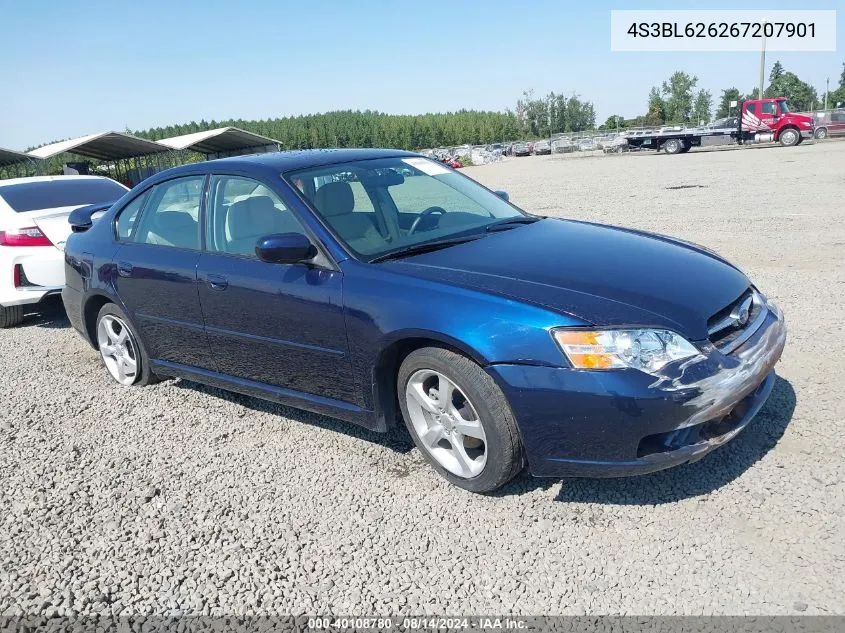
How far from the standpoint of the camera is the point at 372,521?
3.11 meters

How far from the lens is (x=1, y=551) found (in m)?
3.10

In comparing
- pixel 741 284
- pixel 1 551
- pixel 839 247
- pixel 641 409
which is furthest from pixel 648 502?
pixel 839 247

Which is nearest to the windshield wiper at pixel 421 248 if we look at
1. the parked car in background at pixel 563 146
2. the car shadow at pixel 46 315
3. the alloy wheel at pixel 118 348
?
the alloy wheel at pixel 118 348

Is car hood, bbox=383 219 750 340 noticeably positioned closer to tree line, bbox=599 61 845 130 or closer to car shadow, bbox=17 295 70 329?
car shadow, bbox=17 295 70 329

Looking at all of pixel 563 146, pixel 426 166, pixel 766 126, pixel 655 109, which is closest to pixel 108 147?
pixel 766 126

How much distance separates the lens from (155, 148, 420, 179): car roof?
402 centimetres

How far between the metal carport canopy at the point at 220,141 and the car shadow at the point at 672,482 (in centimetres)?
3180

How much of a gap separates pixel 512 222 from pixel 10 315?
5.54m

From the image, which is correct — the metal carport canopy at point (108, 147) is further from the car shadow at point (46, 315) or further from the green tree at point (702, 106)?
the green tree at point (702, 106)

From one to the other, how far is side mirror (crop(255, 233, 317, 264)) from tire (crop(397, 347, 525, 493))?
78 cm

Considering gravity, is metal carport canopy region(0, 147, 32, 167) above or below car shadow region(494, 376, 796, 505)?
above

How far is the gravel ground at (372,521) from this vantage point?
8.41 feet

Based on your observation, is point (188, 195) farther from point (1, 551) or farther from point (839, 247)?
point (839, 247)

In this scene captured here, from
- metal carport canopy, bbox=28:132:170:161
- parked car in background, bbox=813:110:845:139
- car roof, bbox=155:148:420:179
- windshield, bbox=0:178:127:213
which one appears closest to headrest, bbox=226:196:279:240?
car roof, bbox=155:148:420:179
